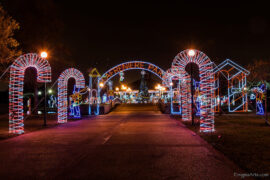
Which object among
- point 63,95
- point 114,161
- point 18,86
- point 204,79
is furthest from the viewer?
point 63,95

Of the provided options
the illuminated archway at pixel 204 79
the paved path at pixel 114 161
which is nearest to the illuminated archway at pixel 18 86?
the paved path at pixel 114 161

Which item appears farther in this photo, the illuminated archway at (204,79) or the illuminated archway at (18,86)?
the illuminated archway at (18,86)

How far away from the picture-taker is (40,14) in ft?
90.0

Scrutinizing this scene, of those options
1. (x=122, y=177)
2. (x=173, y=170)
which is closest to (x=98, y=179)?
(x=122, y=177)

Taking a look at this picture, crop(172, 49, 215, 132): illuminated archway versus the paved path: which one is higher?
crop(172, 49, 215, 132): illuminated archway

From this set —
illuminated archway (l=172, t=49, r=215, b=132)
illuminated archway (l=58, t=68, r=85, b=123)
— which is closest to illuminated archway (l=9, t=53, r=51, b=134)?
illuminated archway (l=58, t=68, r=85, b=123)

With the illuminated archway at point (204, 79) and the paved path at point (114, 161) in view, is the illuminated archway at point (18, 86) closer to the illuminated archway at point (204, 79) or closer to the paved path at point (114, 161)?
the paved path at point (114, 161)

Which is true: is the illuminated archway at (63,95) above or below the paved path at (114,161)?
above

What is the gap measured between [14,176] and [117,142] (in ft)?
15.8

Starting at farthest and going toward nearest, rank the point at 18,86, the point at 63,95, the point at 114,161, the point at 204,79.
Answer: the point at 63,95 → the point at 18,86 → the point at 204,79 → the point at 114,161

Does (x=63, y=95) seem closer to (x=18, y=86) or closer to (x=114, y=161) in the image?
(x=18, y=86)

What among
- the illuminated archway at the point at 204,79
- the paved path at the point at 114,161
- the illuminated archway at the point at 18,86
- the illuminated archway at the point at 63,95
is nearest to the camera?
the paved path at the point at 114,161

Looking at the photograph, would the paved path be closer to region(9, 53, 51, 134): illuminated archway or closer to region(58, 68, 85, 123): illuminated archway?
region(9, 53, 51, 134): illuminated archway

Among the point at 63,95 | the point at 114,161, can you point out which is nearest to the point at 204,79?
the point at 114,161
